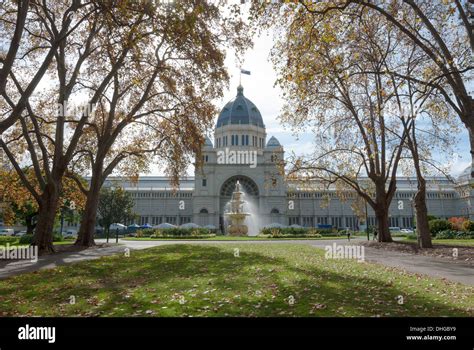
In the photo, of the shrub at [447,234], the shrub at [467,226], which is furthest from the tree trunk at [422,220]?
the shrub at [467,226]

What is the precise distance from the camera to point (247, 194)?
300ft

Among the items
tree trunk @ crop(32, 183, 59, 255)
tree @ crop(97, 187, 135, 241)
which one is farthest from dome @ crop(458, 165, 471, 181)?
tree trunk @ crop(32, 183, 59, 255)

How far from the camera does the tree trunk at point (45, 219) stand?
20062mm

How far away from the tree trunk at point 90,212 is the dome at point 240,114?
68839 millimetres

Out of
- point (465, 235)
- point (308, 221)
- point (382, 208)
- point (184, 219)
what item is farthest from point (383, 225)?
point (184, 219)

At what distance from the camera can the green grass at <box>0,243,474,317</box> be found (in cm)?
A: 690

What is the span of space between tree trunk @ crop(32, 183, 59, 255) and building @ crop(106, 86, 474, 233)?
5954 cm

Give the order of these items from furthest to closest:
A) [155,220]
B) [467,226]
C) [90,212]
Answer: [155,220], [467,226], [90,212]

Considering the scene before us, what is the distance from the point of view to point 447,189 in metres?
104

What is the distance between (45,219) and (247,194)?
72459 millimetres

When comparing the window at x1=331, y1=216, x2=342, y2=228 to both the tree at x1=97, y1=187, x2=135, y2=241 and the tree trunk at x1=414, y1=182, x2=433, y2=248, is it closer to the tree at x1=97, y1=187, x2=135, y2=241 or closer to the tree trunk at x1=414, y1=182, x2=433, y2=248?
the tree at x1=97, y1=187, x2=135, y2=241

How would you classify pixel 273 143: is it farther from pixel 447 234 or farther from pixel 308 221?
pixel 447 234

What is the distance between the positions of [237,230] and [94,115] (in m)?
26.9
